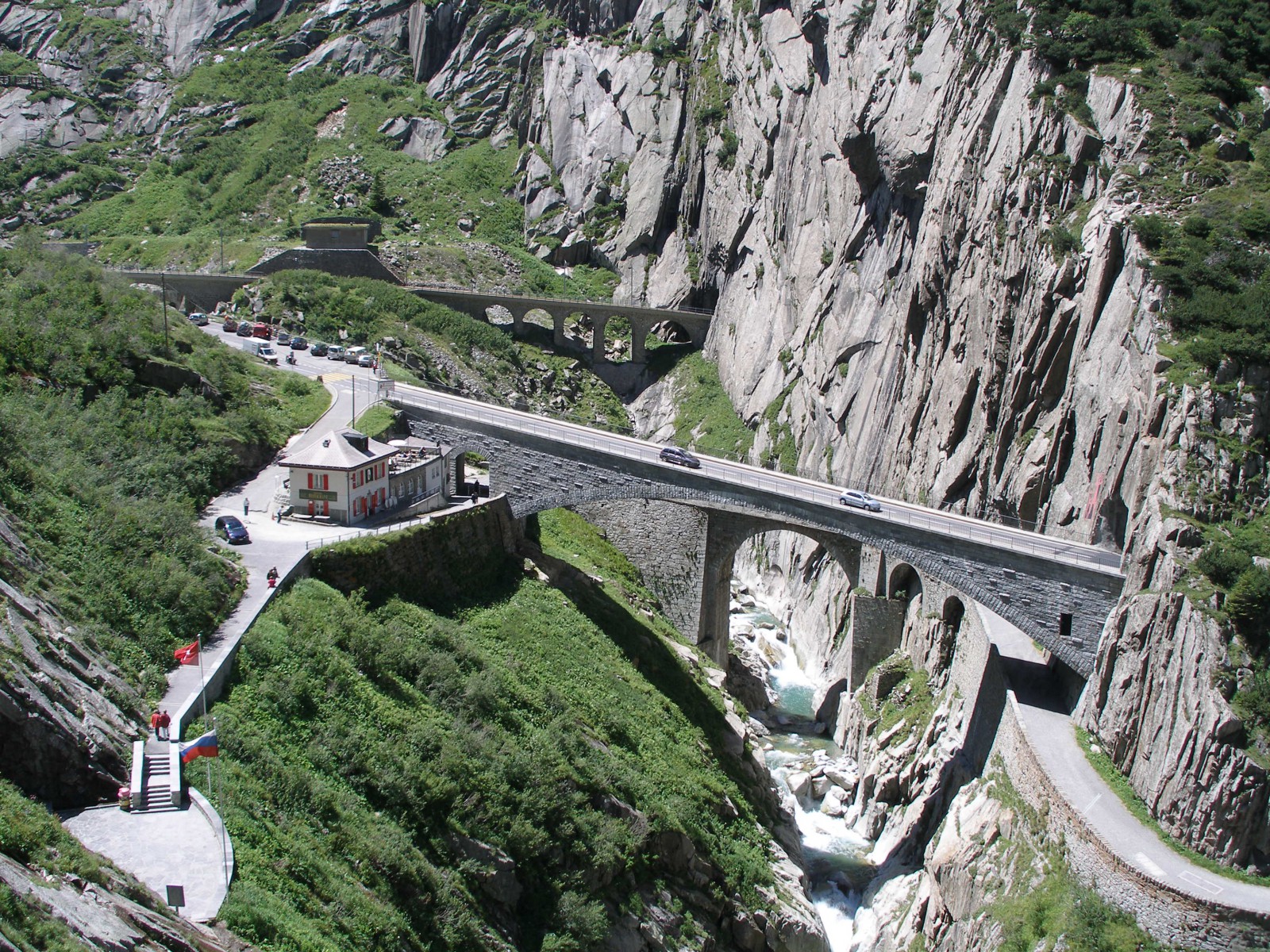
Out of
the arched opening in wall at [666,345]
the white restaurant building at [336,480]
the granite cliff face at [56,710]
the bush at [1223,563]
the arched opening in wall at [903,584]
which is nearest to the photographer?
the granite cliff face at [56,710]

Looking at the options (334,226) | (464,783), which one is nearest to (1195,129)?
(464,783)

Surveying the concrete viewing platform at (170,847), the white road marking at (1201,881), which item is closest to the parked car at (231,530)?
the concrete viewing platform at (170,847)

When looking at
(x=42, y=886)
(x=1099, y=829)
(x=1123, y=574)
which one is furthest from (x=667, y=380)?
(x=42, y=886)

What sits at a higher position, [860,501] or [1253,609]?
[1253,609]

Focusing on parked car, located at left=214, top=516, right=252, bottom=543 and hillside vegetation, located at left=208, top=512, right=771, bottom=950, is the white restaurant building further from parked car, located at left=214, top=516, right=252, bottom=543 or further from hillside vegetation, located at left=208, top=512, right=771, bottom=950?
parked car, located at left=214, top=516, right=252, bottom=543

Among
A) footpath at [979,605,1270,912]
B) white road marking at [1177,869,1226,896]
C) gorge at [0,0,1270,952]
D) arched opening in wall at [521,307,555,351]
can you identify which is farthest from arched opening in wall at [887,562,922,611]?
arched opening in wall at [521,307,555,351]

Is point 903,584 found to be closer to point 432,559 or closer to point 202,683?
point 432,559

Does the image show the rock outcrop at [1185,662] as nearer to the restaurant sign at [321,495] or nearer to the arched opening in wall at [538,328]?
the restaurant sign at [321,495]
